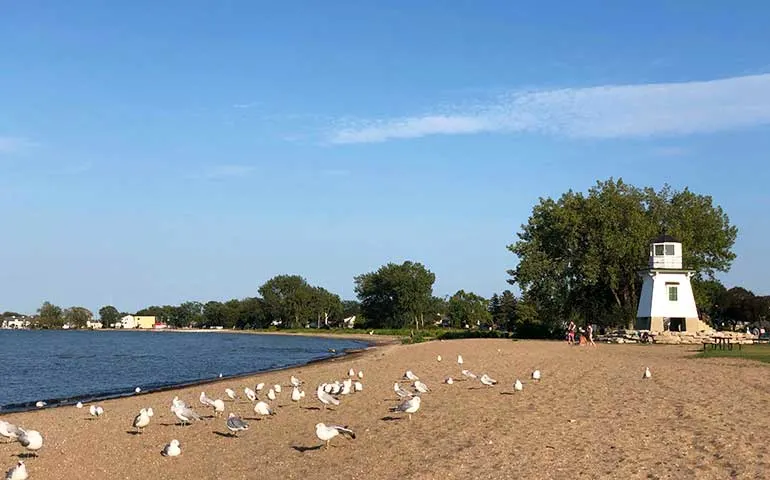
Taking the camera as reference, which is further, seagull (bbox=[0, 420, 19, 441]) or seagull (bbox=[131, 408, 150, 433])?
seagull (bbox=[131, 408, 150, 433])

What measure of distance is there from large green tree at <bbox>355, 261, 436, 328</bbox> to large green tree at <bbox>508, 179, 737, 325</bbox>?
7453cm

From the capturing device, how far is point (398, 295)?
14238 cm

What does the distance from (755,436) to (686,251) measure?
2075 inches

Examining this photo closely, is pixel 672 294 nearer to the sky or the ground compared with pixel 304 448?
nearer to the sky

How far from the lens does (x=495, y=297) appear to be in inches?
5906

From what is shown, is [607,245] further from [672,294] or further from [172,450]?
[172,450]

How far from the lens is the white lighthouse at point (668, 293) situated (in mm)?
55469

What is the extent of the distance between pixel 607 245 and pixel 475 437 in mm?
49453

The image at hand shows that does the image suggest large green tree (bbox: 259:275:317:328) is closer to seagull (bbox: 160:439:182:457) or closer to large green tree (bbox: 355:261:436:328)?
large green tree (bbox: 355:261:436:328)

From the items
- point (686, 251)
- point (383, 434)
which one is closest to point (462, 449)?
point (383, 434)

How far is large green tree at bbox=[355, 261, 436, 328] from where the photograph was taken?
465ft

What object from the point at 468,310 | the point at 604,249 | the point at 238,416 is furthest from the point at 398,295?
the point at 238,416

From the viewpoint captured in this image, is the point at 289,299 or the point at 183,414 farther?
the point at 289,299

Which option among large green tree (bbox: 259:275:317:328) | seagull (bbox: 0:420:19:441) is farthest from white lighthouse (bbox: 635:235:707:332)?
large green tree (bbox: 259:275:317:328)
